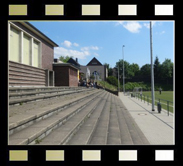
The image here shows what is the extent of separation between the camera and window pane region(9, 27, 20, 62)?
8906mm

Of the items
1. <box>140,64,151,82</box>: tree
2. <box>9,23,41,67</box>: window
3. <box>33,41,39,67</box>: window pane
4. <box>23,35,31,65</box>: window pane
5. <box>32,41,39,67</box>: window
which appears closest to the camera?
<box>9,23,41,67</box>: window

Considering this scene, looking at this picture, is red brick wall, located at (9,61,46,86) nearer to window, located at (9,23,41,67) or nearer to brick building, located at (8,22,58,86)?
brick building, located at (8,22,58,86)

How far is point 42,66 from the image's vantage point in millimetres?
14219

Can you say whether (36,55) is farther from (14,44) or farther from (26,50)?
(14,44)

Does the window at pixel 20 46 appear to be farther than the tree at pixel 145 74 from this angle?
No

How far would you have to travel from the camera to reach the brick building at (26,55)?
29.3ft

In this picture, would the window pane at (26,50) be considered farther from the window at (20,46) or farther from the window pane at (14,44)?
the window pane at (14,44)

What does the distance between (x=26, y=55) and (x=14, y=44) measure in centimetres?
175

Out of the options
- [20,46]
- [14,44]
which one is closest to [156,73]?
[20,46]

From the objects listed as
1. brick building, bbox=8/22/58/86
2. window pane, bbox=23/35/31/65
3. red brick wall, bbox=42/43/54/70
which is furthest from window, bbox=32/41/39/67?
window pane, bbox=23/35/31/65

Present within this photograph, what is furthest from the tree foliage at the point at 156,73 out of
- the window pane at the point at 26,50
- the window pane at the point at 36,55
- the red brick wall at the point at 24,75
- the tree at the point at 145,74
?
the window pane at the point at 26,50

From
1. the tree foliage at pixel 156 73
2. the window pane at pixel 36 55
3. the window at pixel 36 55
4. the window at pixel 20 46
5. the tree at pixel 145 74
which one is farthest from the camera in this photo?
the tree at pixel 145 74

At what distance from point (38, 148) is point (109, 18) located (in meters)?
2.35
